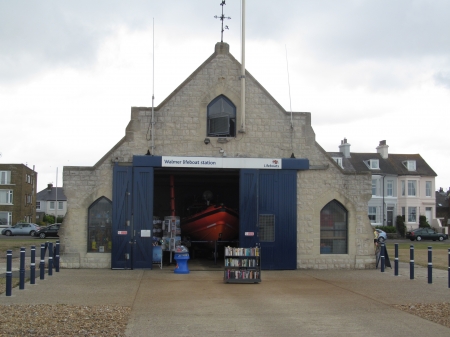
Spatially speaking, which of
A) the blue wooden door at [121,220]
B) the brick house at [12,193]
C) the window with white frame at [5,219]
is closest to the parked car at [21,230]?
the window with white frame at [5,219]

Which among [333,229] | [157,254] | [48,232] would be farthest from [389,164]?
[157,254]

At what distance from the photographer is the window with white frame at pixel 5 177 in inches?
2434

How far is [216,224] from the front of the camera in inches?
856

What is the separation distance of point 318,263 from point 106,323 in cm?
1104

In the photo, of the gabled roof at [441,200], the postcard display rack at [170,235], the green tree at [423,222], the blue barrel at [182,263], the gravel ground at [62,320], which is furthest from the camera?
the gabled roof at [441,200]

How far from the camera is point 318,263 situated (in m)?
19.5

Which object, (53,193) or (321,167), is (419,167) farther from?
(53,193)

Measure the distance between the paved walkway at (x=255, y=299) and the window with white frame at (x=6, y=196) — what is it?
47313 millimetres

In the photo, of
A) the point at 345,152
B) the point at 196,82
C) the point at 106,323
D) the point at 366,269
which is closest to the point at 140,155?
the point at 196,82

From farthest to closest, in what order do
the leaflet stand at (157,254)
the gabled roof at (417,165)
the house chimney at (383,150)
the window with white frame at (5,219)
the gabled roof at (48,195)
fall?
the gabled roof at (48,195) → the window with white frame at (5,219) → the house chimney at (383,150) → the gabled roof at (417,165) → the leaflet stand at (157,254)

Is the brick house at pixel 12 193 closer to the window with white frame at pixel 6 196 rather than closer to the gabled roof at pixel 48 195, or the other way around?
the window with white frame at pixel 6 196

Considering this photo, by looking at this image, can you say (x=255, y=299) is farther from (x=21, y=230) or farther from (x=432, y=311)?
(x=21, y=230)

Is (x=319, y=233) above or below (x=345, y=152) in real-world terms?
below

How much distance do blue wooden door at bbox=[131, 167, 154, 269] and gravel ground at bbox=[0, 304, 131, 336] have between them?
286 inches
